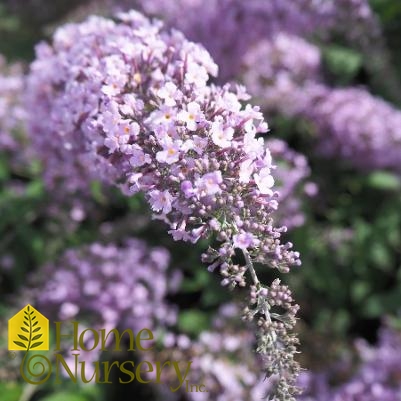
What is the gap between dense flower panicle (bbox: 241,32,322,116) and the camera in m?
4.65

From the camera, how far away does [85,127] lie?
7.72ft

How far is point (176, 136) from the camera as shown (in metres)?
1.98

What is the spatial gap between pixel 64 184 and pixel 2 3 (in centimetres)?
310

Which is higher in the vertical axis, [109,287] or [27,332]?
[109,287]

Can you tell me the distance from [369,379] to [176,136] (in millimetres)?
2300

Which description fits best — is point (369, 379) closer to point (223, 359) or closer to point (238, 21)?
point (223, 359)

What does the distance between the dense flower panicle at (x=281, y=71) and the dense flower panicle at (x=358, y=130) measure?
20 centimetres

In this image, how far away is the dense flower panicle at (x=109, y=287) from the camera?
361 cm

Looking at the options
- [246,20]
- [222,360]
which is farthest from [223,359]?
[246,20]

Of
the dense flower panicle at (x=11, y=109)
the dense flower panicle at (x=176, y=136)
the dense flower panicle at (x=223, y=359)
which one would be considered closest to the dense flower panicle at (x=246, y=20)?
the dense flower panicle at (x=11, y=109)

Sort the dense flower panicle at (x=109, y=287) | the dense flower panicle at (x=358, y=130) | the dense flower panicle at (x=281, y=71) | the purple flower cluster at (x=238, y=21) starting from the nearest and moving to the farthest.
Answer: the dense flower panicle at (x=109, y=287) → the purple flower cluster at (x=238, y=21) → the dense flower panicle at (x=358, y=130) → the dense flower panicle at (x=281, y=71)

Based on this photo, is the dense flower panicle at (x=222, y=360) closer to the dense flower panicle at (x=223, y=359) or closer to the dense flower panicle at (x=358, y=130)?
the dense flower panicle at (x=223, y=359)

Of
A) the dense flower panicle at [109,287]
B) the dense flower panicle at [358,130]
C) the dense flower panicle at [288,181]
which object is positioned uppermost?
the dense flower panicle at [358,130]

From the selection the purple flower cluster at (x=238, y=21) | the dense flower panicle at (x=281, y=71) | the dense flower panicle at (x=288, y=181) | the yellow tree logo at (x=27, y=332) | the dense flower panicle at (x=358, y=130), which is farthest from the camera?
the dense flower panicle at (x=281, y=71)
